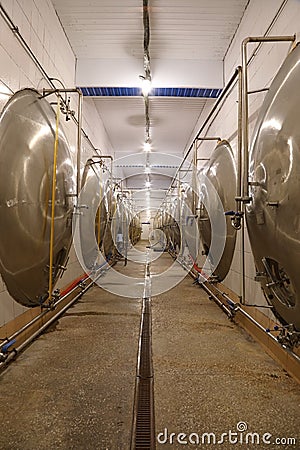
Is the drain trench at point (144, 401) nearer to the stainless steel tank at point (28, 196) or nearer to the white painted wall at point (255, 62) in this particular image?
the stainless steel tank at point (28, 196)

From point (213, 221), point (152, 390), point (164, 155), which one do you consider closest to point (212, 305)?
point (213, 221)

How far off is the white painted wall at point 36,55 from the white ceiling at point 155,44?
0.23m

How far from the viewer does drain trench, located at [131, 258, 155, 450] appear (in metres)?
1.45

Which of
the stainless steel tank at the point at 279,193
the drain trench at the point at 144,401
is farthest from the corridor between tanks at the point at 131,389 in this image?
the stainless steel tank at the point at 279,193

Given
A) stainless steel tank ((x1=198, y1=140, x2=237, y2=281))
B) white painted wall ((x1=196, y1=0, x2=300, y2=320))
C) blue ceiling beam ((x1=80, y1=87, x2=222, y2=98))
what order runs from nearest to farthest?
white painted wall ((x1=196, y1=0, x2=300, y2=320)) → stainless steel tank ((x1=198, y1=140, x2=237, y2=281)) → blue ceiling beam ((x1=80, y1=87, x2=222, y2=98))

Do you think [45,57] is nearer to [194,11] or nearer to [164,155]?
[194,11]

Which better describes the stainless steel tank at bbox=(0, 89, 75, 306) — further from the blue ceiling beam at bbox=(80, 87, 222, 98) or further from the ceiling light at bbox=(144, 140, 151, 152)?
the ceiling light at bbox=(144, 140, 151, 152)

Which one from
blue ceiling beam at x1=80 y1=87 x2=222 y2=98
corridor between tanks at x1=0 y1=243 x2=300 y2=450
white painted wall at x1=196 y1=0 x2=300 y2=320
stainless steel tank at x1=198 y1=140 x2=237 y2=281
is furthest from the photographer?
blue ceiling beam at x1=80 y1=87 x2=222 y2=98

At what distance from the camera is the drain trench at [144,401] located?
4.74 ft

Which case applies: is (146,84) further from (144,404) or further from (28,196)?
(144,404)

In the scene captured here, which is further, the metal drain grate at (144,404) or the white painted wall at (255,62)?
the white painted wall at (255,62)

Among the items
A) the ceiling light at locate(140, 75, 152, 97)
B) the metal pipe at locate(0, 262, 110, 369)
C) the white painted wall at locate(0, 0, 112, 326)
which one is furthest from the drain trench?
the ceiling light at locate(140, 75, 152, 97)

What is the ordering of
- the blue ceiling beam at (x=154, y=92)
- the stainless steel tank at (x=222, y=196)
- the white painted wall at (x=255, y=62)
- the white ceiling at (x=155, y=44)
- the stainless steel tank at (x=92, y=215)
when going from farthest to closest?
the blue ceiling beam at (x=154, y=92), the stainless steel tank at (x=92, y=215), the white ceiling at (x=155, y=44), the stainless steel tank at (x=222, y=196), the white painted wall at (x=255, y=62)

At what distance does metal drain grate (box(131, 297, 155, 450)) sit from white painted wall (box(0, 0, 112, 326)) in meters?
0.93
